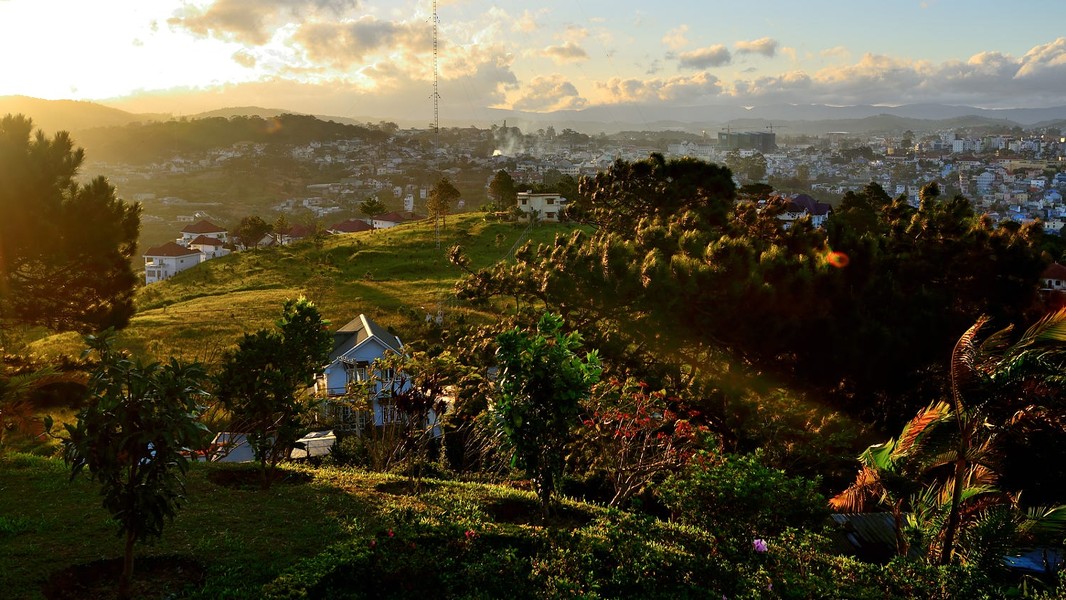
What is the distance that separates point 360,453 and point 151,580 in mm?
8366

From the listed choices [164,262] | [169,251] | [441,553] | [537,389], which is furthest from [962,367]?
[169,251]

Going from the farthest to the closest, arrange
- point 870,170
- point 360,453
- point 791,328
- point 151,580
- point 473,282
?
point 870,170 < point 473,282 < point 360,453 < point 791,328 < point 151,580

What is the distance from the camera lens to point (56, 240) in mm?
15125

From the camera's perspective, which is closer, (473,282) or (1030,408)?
(1030,408)

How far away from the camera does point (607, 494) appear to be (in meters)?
12.5

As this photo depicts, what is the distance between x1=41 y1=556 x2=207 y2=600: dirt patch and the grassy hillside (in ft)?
65.4

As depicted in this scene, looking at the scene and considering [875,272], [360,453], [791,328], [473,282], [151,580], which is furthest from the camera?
[473,282]

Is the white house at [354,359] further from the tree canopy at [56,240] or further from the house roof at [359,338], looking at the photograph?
the tree canopy at [56,240]

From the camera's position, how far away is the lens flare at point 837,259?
510 inches

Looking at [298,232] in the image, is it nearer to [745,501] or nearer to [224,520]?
[224,520]

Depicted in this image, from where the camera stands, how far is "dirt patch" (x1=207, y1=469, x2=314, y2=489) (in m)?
9.45

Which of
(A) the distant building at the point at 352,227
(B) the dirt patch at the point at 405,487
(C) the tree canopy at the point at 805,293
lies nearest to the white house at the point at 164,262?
(A) the distant building at the point at 352,227

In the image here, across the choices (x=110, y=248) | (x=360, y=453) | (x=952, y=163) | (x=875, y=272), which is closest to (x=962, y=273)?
(x=875, y=272)

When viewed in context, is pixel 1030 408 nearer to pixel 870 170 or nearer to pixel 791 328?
pixel 791 328
